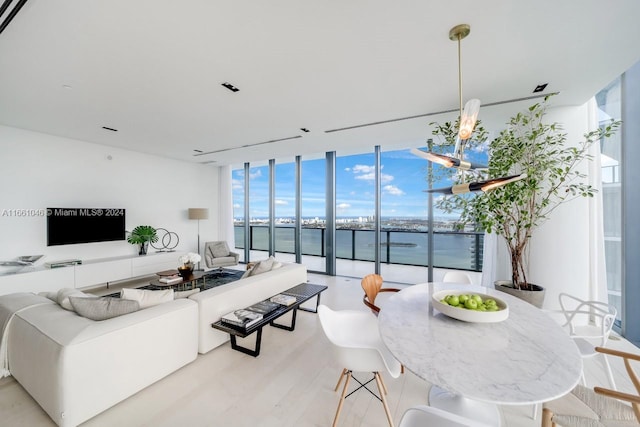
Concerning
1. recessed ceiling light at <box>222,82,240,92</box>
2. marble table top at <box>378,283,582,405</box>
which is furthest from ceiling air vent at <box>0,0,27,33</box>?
marble table top at <box>378,283,582,405</box>

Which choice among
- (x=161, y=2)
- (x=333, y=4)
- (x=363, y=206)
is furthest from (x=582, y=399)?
(x=363, y=206)

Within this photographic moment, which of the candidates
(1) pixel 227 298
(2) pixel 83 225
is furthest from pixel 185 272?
(2) pixel 83 225

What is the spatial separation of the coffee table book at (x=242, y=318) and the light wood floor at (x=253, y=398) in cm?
40

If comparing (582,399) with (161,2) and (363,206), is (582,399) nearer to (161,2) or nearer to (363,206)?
(161,2)

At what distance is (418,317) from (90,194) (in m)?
6.06

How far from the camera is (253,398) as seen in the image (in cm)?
190

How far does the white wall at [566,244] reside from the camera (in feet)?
9.79

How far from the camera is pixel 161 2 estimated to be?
1561mm

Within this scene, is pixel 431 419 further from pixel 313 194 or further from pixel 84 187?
pixel 84 187

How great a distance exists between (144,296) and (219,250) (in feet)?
12.6

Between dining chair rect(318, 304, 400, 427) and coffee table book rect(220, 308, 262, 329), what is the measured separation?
853 millimetres

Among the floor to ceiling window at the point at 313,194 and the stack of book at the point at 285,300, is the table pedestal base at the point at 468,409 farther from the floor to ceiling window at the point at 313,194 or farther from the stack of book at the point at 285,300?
the floor to ceiling window at the point at 313,194

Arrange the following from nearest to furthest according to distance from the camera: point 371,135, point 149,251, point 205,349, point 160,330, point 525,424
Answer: point 525,424 → point 160,330 → point 205,349 → point 371,135 → point 149,251

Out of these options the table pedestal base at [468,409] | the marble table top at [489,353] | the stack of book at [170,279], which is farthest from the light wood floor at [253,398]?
the stack of book at [170,279]
